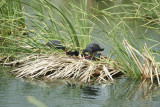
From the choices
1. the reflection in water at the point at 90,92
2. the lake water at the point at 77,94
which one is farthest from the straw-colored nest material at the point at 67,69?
the reflection in water at the point at 90,92

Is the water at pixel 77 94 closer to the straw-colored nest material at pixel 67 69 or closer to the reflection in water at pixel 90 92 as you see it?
the reflection in water at pixel 90 92

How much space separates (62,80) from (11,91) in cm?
88

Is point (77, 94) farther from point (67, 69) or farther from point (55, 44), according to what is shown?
point (55, 44)

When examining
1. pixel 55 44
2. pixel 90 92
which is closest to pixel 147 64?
pixel 90 92

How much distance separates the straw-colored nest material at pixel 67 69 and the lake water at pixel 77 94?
20 centimetres

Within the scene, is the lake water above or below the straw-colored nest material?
below

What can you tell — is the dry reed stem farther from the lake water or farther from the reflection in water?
the reflection in water

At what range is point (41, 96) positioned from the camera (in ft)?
13.6

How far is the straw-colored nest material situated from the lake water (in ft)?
0.66

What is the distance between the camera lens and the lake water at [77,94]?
3.89m

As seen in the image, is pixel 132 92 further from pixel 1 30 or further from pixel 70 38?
pixel 1 30

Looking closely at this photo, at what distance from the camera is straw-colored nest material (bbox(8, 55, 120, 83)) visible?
4.98 meters

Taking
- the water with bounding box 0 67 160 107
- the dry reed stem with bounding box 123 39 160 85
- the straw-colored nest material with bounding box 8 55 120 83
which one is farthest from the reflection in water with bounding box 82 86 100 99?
the dry reed stem with bounding box 123 39 160 85

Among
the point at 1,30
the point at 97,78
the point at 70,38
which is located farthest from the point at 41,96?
the point at 1,30
